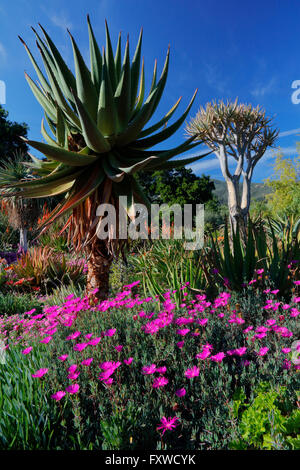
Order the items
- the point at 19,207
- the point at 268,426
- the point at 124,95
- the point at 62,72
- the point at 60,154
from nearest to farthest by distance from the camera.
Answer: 1. the point at 268,426
2. the point at 60,154
3. the point at 124,95
4. the point at 62,72
5. the point at 19,207

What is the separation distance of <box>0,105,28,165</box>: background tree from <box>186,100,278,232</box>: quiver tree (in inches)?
621

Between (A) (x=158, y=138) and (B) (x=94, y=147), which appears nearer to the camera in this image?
(B) (x=94, y=147)

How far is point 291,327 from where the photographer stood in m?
2.19

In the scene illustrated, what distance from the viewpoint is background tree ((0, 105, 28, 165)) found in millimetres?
23438

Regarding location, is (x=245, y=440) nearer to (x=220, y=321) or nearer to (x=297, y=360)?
(x=297, y=360)

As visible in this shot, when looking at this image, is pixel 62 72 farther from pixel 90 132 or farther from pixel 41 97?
pixel 90 132

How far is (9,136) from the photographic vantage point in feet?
78.1

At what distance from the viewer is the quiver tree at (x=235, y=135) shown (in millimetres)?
18172

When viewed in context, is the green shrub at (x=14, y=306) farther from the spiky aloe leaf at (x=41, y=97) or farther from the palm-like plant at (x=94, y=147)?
the spiky aloe leaf at (x=41, y=97)

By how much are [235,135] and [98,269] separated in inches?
727

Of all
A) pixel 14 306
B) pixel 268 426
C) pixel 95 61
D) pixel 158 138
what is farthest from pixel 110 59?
pixel 14 306

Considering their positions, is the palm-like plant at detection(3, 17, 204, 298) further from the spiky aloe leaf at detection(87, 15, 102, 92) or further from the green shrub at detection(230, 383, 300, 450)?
the green shrub at detection(230, 383, 300, 450)

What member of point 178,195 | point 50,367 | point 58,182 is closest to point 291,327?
point 50,367

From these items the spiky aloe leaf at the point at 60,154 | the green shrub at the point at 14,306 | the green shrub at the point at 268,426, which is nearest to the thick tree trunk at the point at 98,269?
the spiky aloe leaf at the point at 60,154
